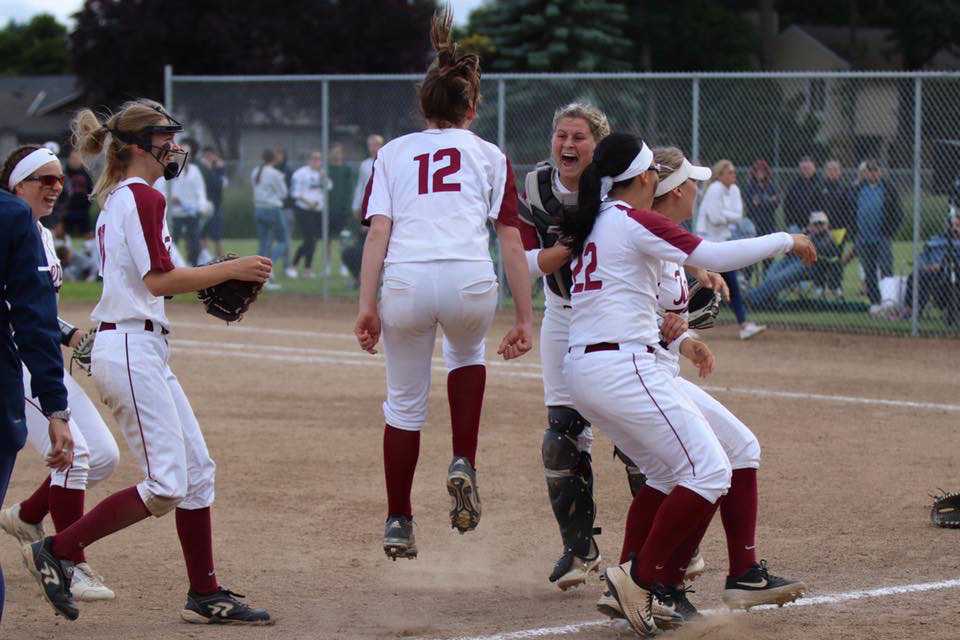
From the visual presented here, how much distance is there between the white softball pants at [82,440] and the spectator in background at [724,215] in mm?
9867

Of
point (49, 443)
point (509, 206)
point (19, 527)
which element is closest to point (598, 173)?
point (509, 206)

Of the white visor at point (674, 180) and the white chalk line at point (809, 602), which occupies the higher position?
the white visor at point (674, 180)

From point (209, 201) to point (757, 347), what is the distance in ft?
29.2

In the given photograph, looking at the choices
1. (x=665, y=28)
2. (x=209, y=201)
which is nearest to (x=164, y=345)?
(x=209, y=201)

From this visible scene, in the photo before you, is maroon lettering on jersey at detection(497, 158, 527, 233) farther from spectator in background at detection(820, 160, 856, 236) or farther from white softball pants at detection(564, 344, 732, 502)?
spectator in background at detection(820, 160, 856, 236)

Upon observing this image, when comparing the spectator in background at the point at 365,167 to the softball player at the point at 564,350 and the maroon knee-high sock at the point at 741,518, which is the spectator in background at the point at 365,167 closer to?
the softball player at the point at 564,350

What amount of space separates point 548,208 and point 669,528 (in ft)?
5.36

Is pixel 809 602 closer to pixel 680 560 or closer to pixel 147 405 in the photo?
pixel 680 560

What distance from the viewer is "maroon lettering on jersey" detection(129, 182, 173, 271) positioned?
5113 millimetres

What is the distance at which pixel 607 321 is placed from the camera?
5.09 meters

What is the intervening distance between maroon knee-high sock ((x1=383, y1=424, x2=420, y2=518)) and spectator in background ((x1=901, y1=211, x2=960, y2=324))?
34.5 feet

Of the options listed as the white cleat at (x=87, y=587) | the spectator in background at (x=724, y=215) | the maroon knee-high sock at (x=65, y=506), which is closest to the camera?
the white cleat at (x=87, y=587)

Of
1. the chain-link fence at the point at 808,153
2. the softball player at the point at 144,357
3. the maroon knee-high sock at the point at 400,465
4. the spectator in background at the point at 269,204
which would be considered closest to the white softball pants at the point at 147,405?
the softball player at the point at 144,357

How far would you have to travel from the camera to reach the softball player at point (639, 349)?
5.01 meters
